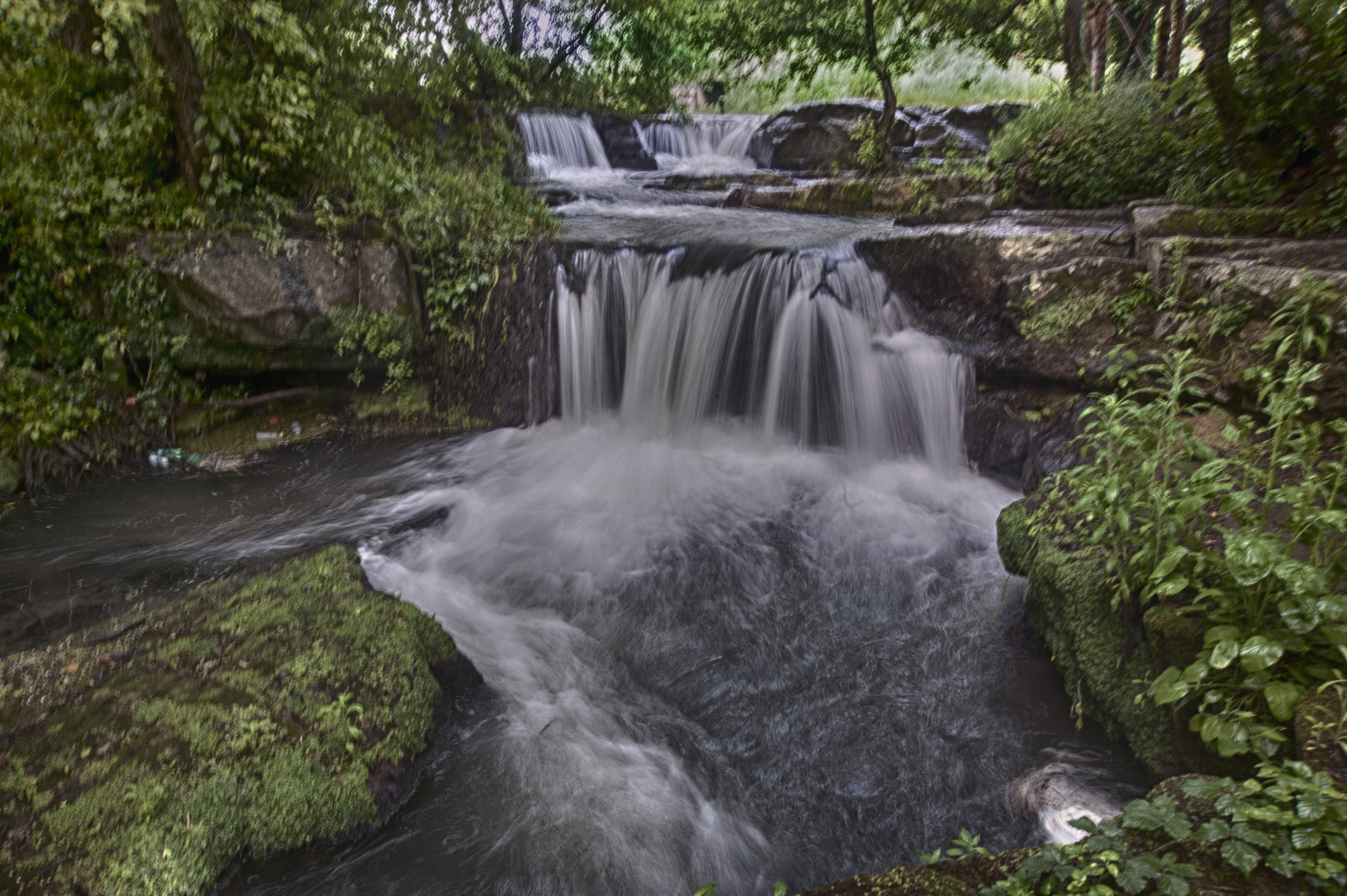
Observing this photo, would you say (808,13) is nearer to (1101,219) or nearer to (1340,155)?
(1101,219)

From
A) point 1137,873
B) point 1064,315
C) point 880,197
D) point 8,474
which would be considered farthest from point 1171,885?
point 880,197

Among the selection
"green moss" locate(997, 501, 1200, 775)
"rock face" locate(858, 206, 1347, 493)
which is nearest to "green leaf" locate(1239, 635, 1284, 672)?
"green moss" locate(997, 501, 1200, 775)

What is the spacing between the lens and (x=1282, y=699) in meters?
2.44

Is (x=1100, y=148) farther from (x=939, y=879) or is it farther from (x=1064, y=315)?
(x=939, y=879)

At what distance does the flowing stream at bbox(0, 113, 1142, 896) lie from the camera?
10.4 ft

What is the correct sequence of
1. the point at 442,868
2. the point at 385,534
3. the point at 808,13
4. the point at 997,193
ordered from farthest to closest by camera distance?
the point at 808,13
the point at 997,193
the point at 385,534
the point at 442,868

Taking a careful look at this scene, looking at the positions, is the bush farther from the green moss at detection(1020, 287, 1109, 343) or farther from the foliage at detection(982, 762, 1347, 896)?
the foliage at detection(982, 762, 1347, 896)

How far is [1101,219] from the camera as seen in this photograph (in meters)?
7.36

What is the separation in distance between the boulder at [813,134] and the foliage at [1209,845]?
12124 mm

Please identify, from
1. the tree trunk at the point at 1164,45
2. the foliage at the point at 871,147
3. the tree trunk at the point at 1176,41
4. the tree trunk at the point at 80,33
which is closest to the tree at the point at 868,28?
the foliage at the point at 871,147

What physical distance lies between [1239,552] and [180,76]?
776 centimetres

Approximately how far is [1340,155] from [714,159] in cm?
1022

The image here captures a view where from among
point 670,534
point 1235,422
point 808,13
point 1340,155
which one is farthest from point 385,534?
point 808,13

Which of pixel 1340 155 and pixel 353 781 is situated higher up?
pixel 1340 155
